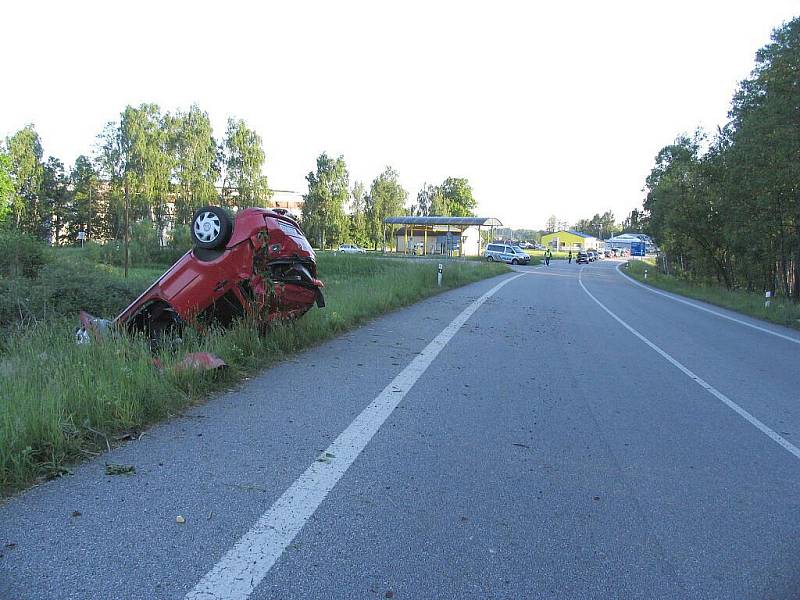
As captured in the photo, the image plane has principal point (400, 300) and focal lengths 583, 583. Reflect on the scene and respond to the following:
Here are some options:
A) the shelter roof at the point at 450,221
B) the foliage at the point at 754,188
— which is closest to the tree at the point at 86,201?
the shelter roof at the point at 450,221

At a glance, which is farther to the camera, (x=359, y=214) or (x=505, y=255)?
(x=359, y=214)

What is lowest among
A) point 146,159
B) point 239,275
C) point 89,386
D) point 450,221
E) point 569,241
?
point 89,386

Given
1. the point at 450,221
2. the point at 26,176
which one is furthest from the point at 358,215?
the point at 26,176

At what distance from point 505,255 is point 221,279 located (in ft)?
175

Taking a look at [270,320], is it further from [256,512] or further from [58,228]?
[58,228]

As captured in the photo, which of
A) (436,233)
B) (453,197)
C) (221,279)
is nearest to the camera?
(221,279)

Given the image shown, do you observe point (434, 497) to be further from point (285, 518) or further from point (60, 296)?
point (60, 296)

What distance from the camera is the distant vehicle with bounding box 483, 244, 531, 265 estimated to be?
58125 mm

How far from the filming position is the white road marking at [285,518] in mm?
2701

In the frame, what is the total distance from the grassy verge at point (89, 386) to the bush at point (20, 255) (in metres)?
10.7

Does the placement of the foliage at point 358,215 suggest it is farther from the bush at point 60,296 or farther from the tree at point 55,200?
the bush at point 60,296

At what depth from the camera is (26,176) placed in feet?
192

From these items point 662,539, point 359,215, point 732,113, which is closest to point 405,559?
point 662,539

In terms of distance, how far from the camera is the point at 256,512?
3381 mm
